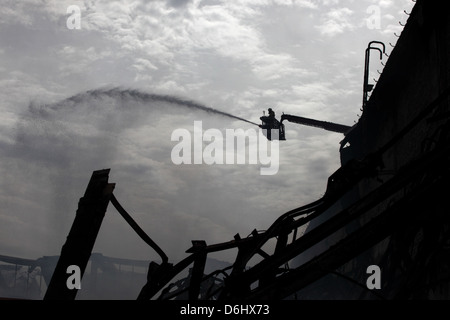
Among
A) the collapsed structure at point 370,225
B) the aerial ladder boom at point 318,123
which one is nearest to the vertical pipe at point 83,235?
the collapsed structure at point 370,225

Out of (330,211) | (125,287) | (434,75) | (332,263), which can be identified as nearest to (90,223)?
(332,263)

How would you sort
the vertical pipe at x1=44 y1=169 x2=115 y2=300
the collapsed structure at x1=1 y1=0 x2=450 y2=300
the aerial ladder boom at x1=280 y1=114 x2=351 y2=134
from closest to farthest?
the collapsed structure at x1=1 y1=0 x2=450 y2=300 < the vertical pipe at x1=44 y1=169 x2=115 y2=300 < the aerial ladder boom at x1=280 y1=114 x2=351 y2=134

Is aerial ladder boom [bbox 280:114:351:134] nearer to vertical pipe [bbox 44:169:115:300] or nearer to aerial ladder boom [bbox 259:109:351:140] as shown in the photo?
aerial ladder boom [bbox 259:109:351:140]

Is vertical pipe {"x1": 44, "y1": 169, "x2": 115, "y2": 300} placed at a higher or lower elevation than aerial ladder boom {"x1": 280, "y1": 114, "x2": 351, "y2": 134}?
lower

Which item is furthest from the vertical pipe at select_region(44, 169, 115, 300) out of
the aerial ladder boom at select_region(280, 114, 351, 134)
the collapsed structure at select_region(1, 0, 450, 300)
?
the aerial ladder boom at select_region(280, 114, 351, 134)

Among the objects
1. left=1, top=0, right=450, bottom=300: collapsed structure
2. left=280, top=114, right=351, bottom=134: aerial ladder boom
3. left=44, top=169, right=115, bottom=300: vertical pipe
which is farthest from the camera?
left=280, top=114, right=351, bottom=134: aerial ladder boom

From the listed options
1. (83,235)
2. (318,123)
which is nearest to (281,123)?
(318,123)

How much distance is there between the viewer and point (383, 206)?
11.2m

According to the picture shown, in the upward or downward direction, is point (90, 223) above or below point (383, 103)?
below

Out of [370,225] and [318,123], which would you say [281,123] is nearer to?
[318,123]

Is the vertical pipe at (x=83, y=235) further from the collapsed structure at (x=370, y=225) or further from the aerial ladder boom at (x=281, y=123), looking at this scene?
the aerial ladder boom at (x=281, y=123)

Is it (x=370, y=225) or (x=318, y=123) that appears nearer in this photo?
(x=370, y=225)
